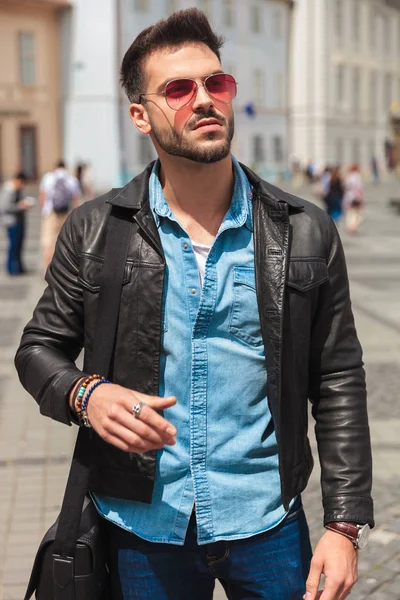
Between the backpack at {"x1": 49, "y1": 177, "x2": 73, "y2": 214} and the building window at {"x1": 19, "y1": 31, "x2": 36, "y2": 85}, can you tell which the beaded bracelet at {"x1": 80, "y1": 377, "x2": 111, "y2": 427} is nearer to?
the backpack at {"x1": 49, "y1": 177, "x2": 73, "y2": 214}

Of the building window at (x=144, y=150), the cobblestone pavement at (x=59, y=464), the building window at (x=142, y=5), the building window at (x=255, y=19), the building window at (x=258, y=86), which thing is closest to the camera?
the cobblestone pavement at (x=59, y=464)

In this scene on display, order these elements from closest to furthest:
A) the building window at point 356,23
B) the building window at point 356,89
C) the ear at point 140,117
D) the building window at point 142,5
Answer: the ear at point 140,117 < the building window at point 142,5 < the building window at point 356,23 < the building window at point 356,89

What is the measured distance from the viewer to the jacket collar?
6.68 feet

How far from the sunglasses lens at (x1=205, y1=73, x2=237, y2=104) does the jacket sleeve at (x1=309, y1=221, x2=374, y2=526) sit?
0.36m

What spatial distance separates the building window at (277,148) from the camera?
52.9 metres

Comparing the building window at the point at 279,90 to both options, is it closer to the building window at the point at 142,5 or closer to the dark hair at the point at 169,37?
the building window at the point at 142,5

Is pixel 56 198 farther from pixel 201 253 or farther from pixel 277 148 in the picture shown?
pixel 277 148

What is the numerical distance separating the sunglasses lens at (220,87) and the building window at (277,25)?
51.8m

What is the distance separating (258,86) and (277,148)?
142 inches

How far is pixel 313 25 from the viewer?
52.7 metres

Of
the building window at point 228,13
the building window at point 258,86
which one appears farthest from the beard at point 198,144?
the building window at point 258,86

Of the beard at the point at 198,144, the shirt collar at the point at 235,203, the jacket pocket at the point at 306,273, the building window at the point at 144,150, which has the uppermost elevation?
the beard at the point at 198,144

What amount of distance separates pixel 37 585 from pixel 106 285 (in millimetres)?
649

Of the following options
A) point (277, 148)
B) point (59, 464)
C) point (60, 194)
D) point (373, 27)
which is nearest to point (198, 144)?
point (59, 464)
